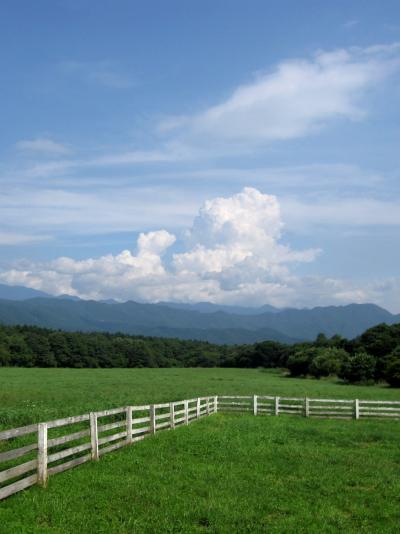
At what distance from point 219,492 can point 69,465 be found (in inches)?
139

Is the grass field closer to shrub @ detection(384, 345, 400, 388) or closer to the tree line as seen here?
shrub @ detection(384, 345, 400, 388)

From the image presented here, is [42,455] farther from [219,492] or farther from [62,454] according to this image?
[219,492]

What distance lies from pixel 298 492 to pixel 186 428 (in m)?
10.1

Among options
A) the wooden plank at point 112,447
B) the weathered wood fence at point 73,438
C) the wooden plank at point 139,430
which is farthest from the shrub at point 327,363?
the wooden plank at point 112,447

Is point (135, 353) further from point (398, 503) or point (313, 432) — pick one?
point (398, 503)

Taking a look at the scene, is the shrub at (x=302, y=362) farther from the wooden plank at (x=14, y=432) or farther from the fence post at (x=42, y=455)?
the wooden plank at (x=14, y=432)

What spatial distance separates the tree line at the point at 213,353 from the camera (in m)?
72.4

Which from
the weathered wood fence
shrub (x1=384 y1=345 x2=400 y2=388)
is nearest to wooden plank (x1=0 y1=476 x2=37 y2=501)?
the weathered wood fence

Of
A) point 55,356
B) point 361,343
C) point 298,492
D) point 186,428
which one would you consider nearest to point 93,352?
point 55,356

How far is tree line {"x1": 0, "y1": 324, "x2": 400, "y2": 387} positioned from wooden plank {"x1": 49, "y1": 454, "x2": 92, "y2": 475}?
57542 millimetres

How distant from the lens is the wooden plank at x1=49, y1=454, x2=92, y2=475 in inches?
450

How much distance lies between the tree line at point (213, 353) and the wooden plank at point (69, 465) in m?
57.5

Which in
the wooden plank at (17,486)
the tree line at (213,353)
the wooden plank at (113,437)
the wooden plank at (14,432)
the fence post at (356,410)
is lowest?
the tree line at (213,353)

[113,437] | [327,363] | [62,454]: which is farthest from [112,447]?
[327,363]
